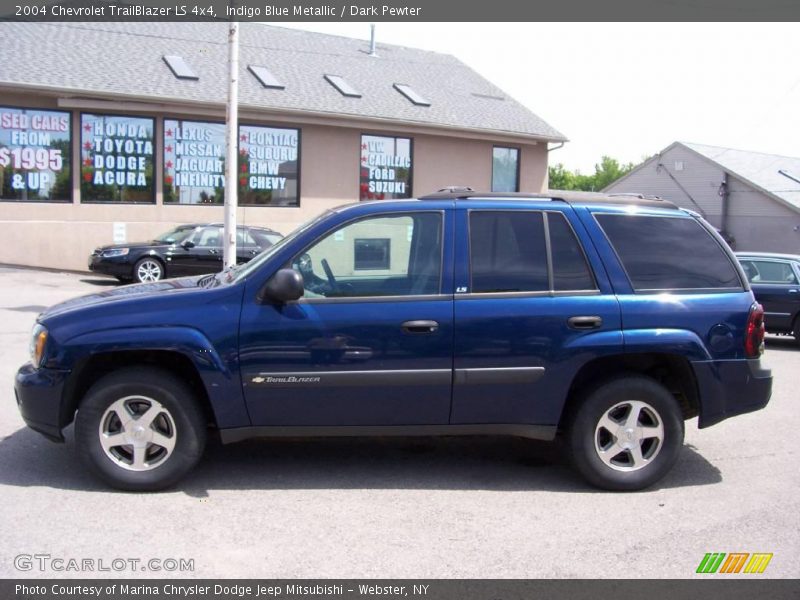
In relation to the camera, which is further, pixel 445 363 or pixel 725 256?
pixel 725 256

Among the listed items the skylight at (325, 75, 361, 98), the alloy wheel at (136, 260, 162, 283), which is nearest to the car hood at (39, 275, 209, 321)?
the alloy wheel at (136, 260, 162, 283)

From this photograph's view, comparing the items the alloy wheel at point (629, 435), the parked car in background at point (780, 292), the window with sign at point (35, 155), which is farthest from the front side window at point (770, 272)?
the window with sign at point (35, 155)

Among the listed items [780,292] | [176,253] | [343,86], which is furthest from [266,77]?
[780,292]

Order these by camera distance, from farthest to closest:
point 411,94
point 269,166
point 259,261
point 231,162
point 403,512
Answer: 1. point 411,94
2. point 269,166
3. point 231,162
4. point 259,261
5. point 403,512

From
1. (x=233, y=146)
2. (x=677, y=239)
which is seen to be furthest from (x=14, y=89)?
(x=677, y=239)

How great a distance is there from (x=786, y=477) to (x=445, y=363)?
2611mm

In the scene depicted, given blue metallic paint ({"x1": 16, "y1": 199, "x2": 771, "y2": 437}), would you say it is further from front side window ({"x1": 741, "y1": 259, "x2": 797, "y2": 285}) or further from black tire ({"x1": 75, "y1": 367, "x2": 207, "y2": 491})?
front side window ({"x1": 741, "y1": 259, "x2": 797, "y2": 285})

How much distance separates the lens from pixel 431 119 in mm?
25234

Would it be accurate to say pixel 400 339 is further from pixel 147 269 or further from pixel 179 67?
pixel 179 67

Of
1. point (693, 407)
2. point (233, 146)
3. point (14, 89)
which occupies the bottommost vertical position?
point (693, 407)

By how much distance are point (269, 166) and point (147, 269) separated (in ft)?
20.7

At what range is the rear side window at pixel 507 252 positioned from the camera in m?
5.41

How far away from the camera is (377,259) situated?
17.9 ft

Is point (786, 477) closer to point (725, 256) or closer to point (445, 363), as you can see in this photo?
point (725, 256)
